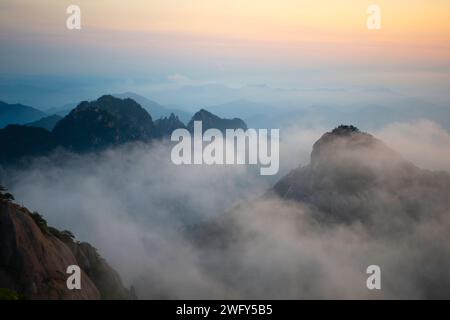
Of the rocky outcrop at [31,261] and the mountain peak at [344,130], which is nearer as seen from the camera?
the rocky outcrop at [31,261]

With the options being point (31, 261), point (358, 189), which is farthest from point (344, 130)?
point (31, 261)

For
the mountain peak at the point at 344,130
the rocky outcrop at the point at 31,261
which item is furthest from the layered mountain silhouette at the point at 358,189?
the rocky outcrop at the point at 31,261

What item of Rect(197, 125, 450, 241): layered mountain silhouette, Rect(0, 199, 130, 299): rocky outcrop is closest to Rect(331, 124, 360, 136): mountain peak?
Rect(197, 125, 450, 241): layered mountain silhouette

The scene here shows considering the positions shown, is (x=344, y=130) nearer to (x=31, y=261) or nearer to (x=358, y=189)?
(x=358, y=189)

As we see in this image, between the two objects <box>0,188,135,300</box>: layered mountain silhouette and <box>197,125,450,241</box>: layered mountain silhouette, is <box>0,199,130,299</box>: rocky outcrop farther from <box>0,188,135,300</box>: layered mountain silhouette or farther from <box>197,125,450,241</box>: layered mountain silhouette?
<box>197,125,450,241</box>: layered mountain silhouette

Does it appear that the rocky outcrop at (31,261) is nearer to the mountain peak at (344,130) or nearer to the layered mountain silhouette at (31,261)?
the layered mountain silhouette at (31,261)

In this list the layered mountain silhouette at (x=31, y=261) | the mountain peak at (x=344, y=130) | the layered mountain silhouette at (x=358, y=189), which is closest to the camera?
the layered mountain silhouette at (x=31, y=261)

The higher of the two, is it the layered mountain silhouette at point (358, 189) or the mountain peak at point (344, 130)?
the mountain peak at point (344, 130)

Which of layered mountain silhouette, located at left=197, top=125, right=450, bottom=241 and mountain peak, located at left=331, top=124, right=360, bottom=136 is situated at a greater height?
mountain peak, located at left=331, top=124, right=360, bottom=136

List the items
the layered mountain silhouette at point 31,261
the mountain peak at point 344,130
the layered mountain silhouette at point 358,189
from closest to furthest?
1. the layered mountain silhouette at point 31,261
2. the layered mountain silhouette at point 358,189
3. the mountain peak at point 344,130

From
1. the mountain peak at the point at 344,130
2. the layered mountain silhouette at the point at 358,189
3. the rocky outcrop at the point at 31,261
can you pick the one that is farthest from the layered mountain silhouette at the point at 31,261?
the mountain peak at the point at 344,130

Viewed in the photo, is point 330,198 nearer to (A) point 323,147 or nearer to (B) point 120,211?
(A) point 323,147
